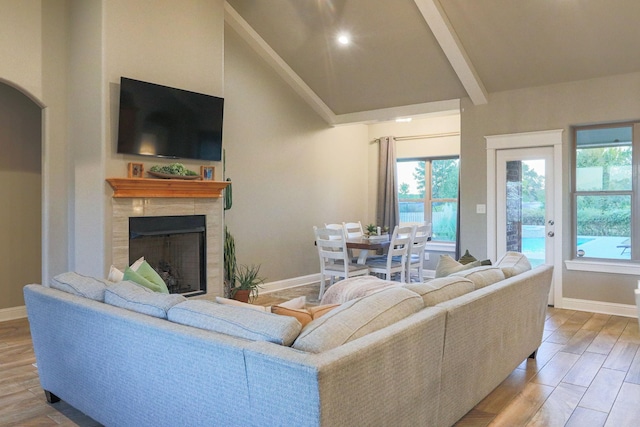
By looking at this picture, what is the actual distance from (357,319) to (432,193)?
637cm

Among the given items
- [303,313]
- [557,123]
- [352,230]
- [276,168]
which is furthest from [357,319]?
[352,230]

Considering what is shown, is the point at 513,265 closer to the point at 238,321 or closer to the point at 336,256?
the point at 238,321

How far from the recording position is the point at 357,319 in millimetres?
1767

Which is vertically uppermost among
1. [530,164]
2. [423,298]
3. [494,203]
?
[530,164]

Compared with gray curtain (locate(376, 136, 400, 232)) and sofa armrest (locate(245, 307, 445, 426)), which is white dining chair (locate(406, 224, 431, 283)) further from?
sofa armrest (locate(245, 307, 445, 426))

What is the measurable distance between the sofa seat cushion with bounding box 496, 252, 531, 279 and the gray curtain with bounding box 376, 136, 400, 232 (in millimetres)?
4256

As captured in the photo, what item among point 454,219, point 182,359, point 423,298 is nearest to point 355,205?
point 454,219

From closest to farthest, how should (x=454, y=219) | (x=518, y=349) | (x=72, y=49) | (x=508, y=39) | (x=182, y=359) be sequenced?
(x=182, y=359) < (x=518, y=349) < (x=72, y=49) < (x=508, y=39) < (x=454, y=219)

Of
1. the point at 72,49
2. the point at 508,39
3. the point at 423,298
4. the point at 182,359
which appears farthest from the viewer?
the point at 508,39

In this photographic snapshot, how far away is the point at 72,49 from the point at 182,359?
12.9ft

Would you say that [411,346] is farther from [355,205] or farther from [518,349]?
[355,205]

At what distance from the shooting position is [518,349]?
3.06 metres

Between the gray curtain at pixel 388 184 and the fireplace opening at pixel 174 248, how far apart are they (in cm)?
385

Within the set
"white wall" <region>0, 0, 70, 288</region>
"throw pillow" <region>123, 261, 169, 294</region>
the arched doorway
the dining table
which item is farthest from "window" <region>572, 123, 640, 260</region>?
the arched doorway
